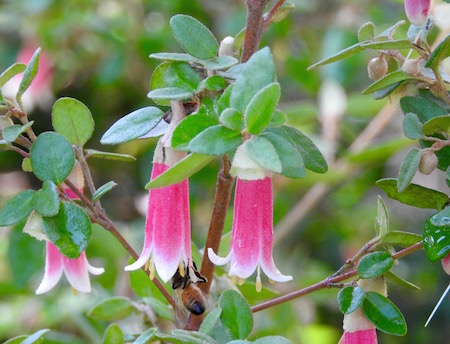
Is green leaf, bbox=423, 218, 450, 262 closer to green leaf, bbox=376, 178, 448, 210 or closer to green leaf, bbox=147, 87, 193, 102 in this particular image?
green leaf, bbox=376, 178, 448, 210

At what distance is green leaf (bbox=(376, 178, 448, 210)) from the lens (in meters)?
0.74

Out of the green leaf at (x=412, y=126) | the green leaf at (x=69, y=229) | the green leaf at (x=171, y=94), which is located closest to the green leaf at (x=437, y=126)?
the green leaf at (x=412, y=126)

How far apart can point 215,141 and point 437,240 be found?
0.80 ft

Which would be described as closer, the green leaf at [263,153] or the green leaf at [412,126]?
the green leaf at [263,153]

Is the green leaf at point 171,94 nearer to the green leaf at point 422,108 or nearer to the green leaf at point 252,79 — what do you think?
the green leaf at point 252,79

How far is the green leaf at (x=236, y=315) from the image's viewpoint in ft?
2.35

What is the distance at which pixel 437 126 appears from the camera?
2.32ft

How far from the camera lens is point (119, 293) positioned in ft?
4.92

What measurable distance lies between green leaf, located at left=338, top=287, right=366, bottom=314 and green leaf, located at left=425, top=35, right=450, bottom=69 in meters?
0.22

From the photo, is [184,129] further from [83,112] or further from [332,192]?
[332,192]

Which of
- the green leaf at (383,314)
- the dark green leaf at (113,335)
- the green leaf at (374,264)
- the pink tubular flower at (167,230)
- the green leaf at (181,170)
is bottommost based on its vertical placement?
the dark green leaf at (113,335)

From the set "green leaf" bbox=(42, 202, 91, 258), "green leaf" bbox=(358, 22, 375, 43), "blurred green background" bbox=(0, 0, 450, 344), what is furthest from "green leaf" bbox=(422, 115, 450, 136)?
"blurred green background" bbox=(0, 0, 450, 344)

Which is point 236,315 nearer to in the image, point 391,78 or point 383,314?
point 383,314

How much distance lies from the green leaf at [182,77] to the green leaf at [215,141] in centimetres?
8
